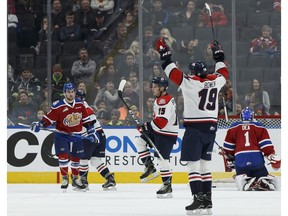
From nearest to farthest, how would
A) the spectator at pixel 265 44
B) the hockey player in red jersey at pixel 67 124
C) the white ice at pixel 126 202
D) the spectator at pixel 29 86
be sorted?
the white ice at pixel 126 202, the hockey player in red jersey at pixel 67 124, the spectator at pixel 29 86, the spectator at pixel 265 44

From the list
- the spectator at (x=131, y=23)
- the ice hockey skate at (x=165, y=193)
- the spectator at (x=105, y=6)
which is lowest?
the ice hockey skate at (x=165, y=193)

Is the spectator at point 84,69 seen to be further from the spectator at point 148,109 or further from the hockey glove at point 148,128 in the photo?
the hockey glove at point 148,128

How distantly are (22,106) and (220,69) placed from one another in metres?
5.83

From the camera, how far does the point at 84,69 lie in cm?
1304

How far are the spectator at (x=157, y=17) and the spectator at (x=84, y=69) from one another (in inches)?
39.9

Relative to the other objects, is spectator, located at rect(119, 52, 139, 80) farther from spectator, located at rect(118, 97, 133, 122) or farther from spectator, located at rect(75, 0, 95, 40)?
spectator, located at rect(75, 0, 95, 40)

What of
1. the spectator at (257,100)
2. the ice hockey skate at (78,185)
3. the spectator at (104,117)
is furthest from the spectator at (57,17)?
the ice hockey skate at (78,185)

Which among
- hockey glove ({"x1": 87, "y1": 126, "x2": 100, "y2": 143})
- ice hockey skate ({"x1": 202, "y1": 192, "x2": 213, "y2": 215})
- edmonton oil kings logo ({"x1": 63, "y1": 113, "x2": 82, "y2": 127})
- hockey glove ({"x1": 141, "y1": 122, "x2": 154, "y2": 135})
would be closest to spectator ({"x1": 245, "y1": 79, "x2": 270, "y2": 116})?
hockey glove ({"x1": 87, "y1": 126, "x2": 100, "y2": 143})

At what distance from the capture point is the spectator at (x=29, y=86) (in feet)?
41.7

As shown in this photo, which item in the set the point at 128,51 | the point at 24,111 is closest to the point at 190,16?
the point at 128,51

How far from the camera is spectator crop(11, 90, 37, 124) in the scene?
12.6 metres

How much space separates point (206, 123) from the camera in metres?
7.06
